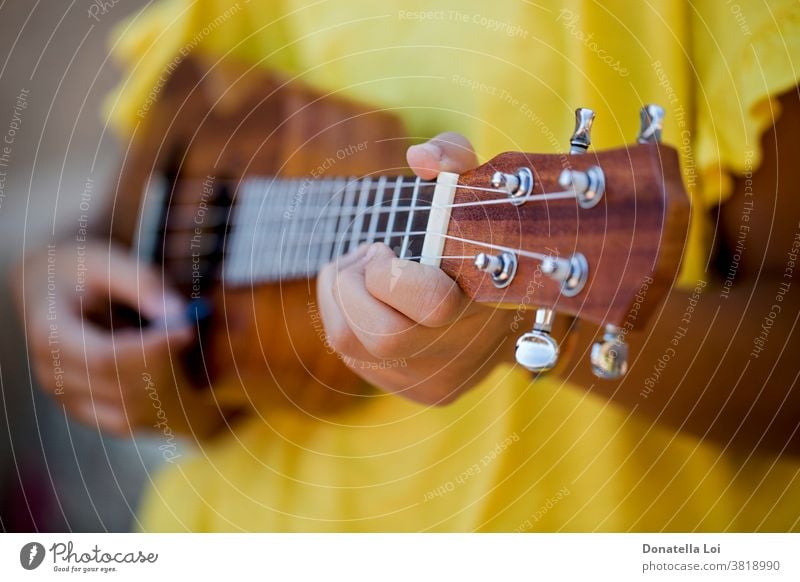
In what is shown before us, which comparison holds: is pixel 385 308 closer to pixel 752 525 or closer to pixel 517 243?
pixel 517 243

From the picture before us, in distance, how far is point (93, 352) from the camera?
0.61m

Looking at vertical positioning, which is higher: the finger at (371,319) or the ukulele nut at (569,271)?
the ukulele nut at (569,271)

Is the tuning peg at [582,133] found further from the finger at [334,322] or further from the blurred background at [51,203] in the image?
the blurred background at [51,203]

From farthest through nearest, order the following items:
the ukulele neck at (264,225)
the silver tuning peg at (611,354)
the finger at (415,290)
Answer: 1. the ukulele neck at (264,225)
2. the finger at (415,290)
3. the silver tuning peg at (611,354)

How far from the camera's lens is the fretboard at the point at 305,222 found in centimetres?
51

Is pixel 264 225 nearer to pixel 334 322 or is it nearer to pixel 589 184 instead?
pixel 334 322

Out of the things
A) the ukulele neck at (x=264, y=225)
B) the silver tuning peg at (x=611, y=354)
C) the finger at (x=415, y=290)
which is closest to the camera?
the silver tuning peg at (x=611, y=354)

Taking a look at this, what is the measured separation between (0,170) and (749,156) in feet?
1.76

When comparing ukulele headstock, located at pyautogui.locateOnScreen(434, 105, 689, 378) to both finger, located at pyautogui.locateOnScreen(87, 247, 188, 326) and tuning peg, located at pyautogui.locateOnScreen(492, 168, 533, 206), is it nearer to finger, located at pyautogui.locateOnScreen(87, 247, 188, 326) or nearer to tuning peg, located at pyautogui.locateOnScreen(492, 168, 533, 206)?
tuning peg, located at pyautogui.locateOnScreen(492, 168, 533, 206)

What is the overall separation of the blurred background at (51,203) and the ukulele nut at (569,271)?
1.27 feet

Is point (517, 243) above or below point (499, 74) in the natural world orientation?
below

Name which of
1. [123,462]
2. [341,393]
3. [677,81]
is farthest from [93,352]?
[677,81]

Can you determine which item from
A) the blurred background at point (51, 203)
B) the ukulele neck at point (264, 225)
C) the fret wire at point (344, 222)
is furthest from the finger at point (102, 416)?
the fret wire at point (344, 222)

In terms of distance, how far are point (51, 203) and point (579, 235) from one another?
40 centimetres
